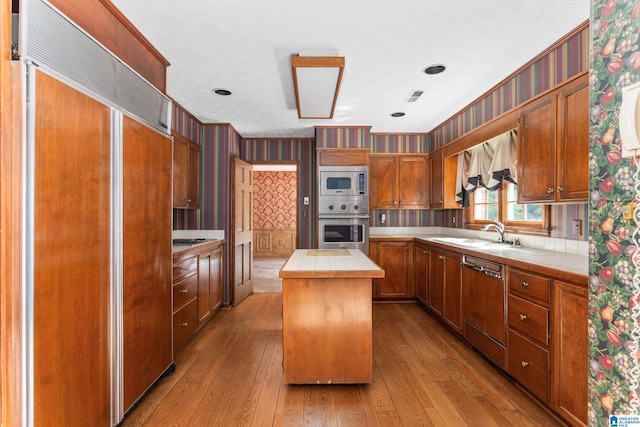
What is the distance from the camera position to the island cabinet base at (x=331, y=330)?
2188mm

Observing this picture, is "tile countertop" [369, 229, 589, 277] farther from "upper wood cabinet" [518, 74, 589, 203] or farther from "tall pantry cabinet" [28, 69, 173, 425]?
"tall pantry cabinet" [28, 69, 173, 425]

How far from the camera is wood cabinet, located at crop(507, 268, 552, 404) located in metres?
1.94

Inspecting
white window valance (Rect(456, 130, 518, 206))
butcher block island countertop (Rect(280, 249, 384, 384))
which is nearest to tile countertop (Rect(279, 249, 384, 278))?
butcher block island countertop (Rect(280, 249, 384, 384))

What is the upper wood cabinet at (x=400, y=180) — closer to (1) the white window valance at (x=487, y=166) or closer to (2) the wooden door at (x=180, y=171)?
(1) the white window valance at (x=487, y=166)

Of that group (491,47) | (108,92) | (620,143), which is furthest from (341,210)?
(620,143)

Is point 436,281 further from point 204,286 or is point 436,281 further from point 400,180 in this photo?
point 204,286

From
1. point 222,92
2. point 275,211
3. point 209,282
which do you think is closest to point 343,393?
point 209,282

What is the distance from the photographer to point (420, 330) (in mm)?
3311

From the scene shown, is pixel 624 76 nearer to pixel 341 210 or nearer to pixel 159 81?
pixel 159 81

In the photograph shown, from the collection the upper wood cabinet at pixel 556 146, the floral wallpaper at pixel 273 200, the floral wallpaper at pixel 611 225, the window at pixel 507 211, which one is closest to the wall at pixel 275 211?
the floral wallpaper at pixel 273 200

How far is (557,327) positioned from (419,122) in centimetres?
296

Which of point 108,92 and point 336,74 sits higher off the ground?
point 336,74

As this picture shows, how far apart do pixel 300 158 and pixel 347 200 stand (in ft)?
3.94

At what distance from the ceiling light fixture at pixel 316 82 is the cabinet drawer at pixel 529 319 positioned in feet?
6.88
